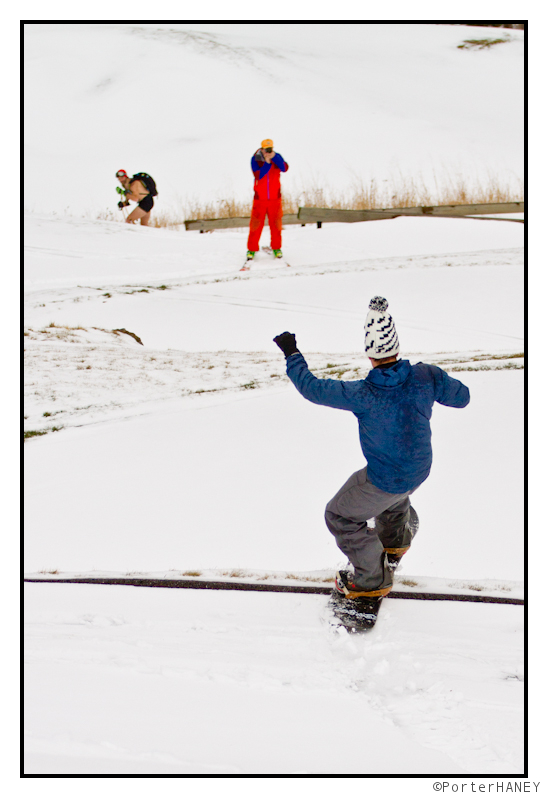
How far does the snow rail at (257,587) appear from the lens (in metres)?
2.25

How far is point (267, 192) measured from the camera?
19.2ft

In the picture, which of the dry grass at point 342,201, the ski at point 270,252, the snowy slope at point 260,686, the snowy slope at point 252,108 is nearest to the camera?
the snowy slope at point 260,686

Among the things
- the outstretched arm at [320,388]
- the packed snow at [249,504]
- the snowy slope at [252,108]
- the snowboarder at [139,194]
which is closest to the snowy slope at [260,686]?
the packed snow at [249,504]

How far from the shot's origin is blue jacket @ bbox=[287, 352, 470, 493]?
194 cm

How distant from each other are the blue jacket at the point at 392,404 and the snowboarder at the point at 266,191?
4229 millimetres

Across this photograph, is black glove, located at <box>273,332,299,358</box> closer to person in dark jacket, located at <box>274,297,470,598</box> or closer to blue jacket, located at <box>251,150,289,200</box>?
person in dark jacket, located at <box>274,297,470,598</box>

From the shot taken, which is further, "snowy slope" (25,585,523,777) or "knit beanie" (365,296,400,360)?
"knit beanie" (365,296,400,360)

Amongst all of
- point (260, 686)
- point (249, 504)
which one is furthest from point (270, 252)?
point (260, 686)

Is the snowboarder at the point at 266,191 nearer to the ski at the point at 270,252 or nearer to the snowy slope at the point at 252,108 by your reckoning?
the ski at the point at 270,252

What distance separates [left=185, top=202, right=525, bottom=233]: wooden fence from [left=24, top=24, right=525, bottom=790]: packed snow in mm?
318

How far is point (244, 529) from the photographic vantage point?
2.60 m

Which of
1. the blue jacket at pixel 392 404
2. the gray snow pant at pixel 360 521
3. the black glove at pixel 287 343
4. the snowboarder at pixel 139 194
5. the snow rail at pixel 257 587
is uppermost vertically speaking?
the snowboarder at pixel 139 194

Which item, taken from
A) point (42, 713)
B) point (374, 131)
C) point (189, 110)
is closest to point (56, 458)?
point (42, 713)

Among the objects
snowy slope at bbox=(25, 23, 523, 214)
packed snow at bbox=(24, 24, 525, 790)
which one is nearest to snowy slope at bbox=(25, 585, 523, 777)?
packed snow at bbox=(24, 24, 525, 790)
